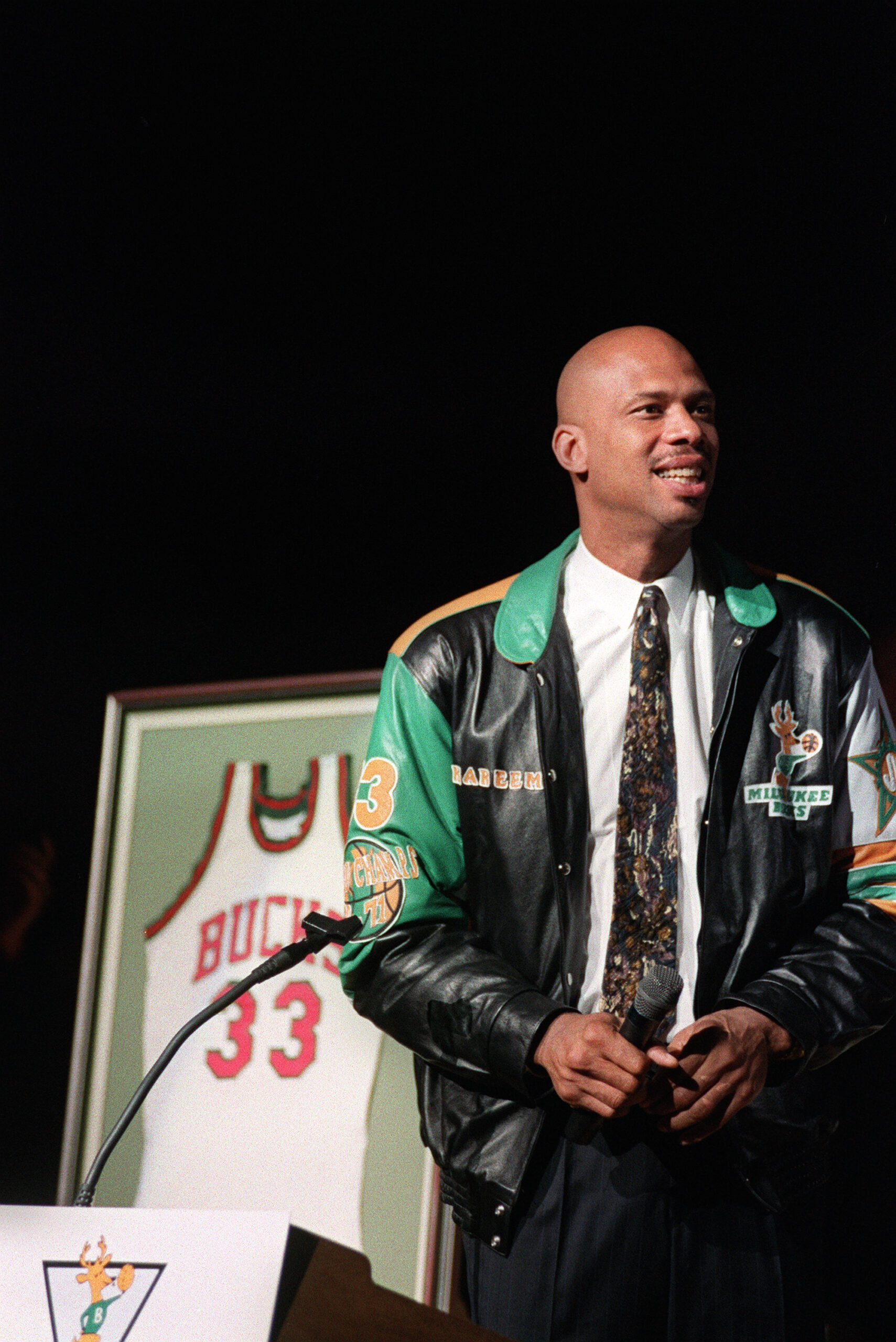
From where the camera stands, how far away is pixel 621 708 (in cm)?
183

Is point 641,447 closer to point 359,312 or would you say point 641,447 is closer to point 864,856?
point 864,856

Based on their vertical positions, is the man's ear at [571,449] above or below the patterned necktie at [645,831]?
above

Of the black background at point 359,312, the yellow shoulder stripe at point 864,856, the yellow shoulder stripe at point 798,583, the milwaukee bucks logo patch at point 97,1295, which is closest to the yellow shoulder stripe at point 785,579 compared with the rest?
the yellow shoulder stripe at point 798,583

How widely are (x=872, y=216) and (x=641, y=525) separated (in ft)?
2.50

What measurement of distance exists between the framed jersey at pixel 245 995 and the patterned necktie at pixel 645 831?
0.74 meters

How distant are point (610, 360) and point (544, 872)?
0.74 metres

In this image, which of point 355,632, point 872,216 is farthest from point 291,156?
point 872,216

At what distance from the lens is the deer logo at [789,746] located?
5.75 feet

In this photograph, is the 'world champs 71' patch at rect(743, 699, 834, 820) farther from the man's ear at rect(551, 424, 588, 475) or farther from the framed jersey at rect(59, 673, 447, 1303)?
the framed jersey at rect(59, 673, 447, 1303)

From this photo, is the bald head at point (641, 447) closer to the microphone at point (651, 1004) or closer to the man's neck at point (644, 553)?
the man's neck at point (644, 553)

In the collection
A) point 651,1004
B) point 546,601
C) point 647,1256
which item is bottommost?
point 647,1256

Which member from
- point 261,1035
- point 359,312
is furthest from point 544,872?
point 359,312

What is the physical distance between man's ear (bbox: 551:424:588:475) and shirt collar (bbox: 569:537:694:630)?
13 cm

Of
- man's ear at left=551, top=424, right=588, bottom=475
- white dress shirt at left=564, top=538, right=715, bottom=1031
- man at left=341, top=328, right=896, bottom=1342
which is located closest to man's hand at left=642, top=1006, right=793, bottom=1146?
man at left=341, top=328, right=896, bottom=1342
